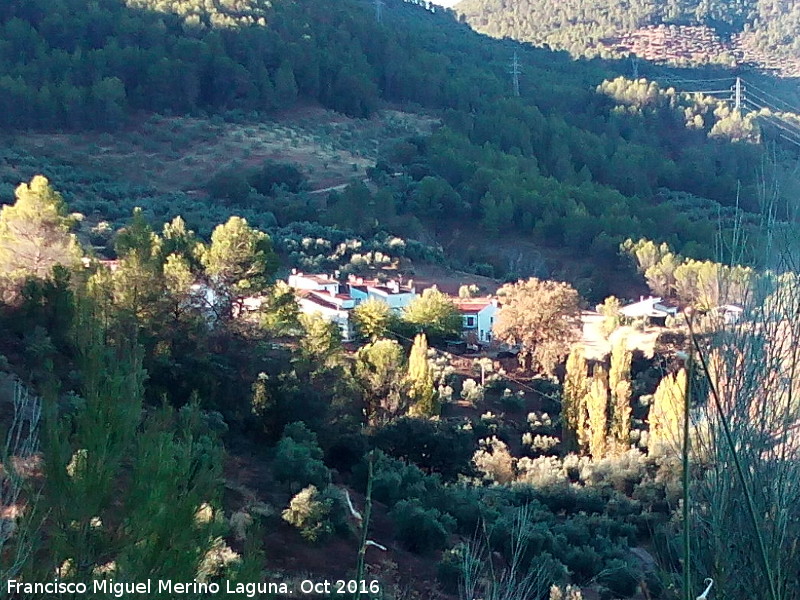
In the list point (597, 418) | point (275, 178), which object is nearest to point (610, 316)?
point (597, 418)

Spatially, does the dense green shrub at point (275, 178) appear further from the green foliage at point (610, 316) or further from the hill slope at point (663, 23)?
the hill slope at point (663, 23)

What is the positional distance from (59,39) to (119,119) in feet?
18.0

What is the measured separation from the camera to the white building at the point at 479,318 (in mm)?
23266

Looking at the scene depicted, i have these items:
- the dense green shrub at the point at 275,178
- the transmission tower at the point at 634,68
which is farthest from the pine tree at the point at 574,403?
the transmission tower at the point at 634,68

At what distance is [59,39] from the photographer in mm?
38281

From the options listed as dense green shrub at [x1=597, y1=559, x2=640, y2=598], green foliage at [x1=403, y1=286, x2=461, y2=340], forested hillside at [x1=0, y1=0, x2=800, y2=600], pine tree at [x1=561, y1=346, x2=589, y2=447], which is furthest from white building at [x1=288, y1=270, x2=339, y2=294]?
dense green shrub at [x1=597, y1=559, x2=640, y2=598]

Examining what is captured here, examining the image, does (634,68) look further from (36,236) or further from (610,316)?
(36,236)

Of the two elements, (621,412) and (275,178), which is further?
(275,178)

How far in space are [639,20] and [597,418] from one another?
71.0 metres

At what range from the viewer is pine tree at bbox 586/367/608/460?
49.7 ft

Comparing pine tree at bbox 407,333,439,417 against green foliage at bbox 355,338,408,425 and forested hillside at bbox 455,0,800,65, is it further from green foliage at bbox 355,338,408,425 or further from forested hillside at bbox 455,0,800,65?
forested hillside at bbox 455,0,800,65

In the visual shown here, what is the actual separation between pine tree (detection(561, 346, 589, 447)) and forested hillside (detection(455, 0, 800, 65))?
6030 centimetres

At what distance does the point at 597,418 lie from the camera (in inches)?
603

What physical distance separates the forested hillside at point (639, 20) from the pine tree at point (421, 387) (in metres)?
61.4
